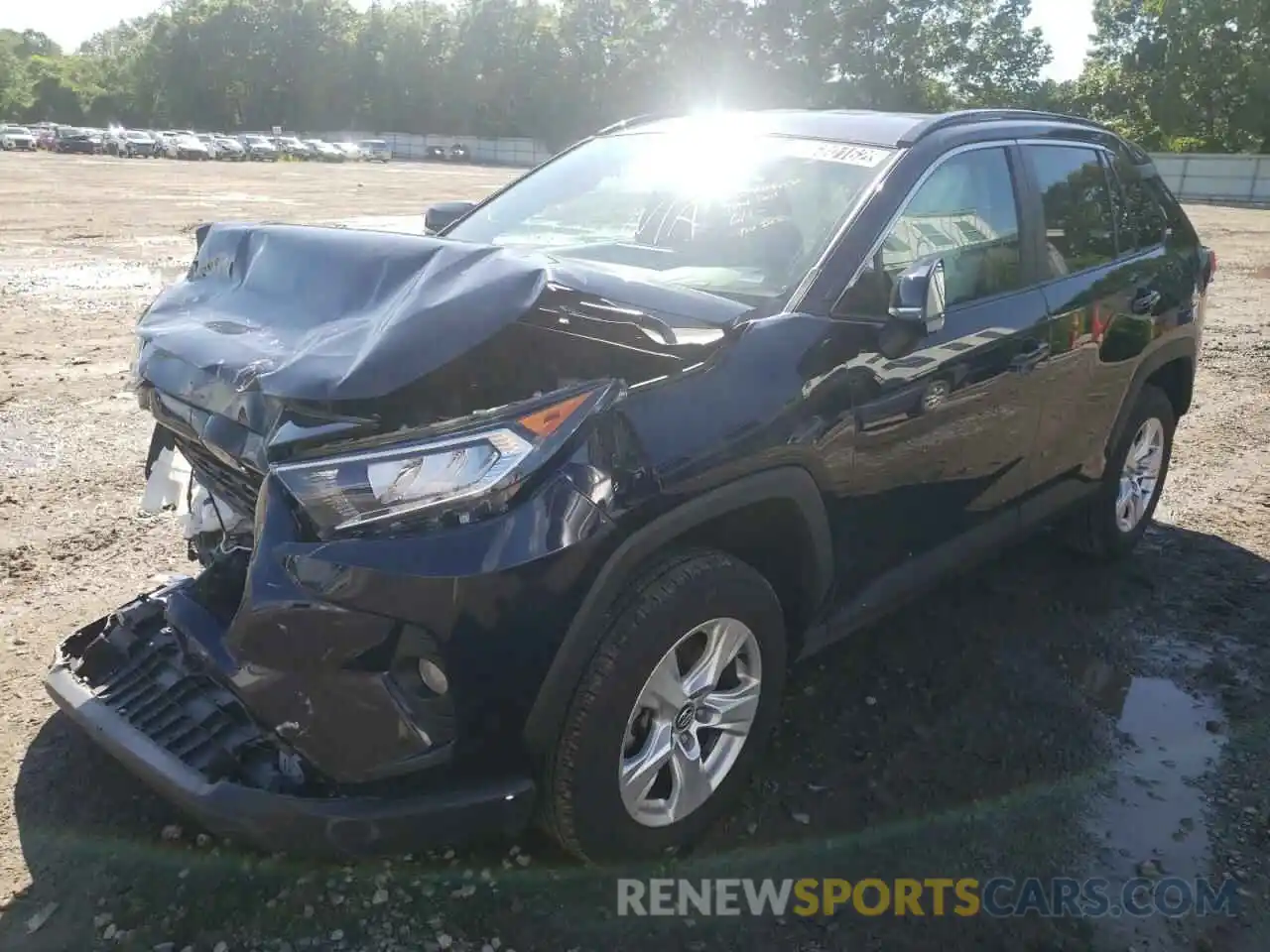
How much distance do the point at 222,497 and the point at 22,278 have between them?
10.4 meters

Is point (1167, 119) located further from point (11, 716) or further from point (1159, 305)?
point (11, 716)

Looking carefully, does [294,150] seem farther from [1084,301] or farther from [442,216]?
[1084,301]

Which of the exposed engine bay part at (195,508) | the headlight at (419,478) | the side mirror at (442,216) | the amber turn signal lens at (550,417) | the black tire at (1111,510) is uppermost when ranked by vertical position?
the side mirror at (442,216)

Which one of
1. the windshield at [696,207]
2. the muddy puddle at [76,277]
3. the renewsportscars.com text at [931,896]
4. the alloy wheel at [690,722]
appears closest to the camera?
the alloy wheel at [690,722]

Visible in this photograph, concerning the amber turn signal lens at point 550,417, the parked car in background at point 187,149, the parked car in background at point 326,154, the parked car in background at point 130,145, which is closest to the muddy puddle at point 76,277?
the amber turn signal lens at point 550,417

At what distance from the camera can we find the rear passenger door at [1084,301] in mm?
4039

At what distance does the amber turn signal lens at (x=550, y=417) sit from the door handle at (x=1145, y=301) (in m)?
3.13

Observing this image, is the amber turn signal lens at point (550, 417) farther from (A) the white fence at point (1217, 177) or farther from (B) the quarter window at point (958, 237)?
(A) the white fence at point (1217, 177)

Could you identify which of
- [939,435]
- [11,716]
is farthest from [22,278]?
[939,435]

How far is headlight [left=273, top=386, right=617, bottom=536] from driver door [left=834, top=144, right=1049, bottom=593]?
3.82 feet

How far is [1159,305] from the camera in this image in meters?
4.70

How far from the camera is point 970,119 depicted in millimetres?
3807

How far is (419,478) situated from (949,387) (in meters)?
1.89

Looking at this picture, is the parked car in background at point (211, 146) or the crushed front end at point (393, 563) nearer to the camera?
the crushed front end at point (393, 563)
